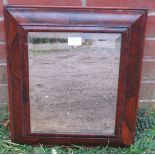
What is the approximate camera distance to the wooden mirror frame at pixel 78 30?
3.60 feet

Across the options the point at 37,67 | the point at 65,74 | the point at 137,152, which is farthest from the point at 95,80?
the point at 137,152

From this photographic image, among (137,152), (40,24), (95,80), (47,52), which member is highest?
(40,24)

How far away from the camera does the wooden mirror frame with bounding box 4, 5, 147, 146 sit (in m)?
1.10

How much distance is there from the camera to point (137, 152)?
127 cm

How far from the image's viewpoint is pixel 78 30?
3.63 feet

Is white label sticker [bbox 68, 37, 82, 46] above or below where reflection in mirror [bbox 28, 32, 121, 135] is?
above

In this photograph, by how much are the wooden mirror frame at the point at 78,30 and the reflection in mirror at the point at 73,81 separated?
0.02 meters

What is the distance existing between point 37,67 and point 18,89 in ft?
0.37

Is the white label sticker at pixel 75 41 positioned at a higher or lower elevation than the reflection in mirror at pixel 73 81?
higher

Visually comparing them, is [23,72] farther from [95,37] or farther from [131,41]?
[131,41]

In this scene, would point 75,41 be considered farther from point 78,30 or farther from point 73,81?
point 73,81

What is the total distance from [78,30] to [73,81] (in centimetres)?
21

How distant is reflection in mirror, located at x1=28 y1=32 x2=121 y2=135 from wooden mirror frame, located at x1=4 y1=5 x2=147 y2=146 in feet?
0.08

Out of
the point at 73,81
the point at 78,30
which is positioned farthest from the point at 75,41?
the point at 73,81
